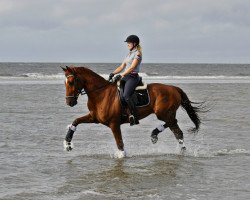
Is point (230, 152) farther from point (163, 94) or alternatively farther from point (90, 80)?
point (90, 80)

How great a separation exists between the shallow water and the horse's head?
1271 mm

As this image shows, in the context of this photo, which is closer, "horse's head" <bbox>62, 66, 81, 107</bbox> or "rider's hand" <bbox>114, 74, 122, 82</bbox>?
"horse's head" <bbox>62, 66, 81, 107</bbox>

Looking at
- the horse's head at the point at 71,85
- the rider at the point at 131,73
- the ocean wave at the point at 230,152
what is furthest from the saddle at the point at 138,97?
the ocean wave at the point at 230,152

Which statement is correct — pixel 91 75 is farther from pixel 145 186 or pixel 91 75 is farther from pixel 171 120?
pixel 145 186

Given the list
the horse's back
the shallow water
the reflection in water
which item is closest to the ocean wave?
the shallow water

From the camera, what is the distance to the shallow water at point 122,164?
25.4 ft

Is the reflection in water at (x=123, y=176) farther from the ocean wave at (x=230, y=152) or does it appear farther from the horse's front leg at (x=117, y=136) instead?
the ocean wave at (x=230, y=152)

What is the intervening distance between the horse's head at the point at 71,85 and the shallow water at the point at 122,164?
127 cm

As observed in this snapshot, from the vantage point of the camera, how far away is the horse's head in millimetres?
10820

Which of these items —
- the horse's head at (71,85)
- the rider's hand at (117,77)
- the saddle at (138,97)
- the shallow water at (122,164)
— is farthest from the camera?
the rider's hand at (117,77)

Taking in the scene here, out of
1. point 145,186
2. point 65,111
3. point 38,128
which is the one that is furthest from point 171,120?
point 65,111

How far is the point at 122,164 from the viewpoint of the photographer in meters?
10.2
